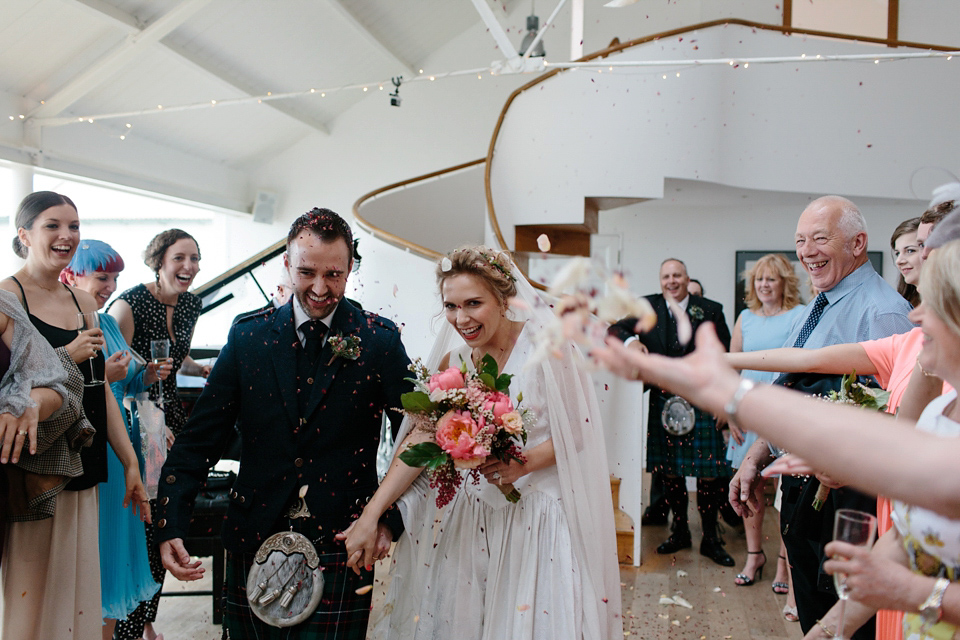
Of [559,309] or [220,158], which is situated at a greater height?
[220,158]

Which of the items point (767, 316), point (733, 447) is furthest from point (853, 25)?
point (733, 447)

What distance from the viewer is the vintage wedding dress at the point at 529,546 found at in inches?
80.2

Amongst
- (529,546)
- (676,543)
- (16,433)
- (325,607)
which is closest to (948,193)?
(529,546)

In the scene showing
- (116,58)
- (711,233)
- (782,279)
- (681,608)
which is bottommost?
(681,608)

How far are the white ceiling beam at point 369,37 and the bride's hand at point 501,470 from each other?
7712mm

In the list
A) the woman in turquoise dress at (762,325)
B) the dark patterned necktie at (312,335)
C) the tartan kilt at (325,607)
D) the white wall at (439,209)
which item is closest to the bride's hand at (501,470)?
the tartan kilt at (325,607)

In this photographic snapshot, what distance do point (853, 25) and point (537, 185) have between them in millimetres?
4562

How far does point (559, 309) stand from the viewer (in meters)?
0.89

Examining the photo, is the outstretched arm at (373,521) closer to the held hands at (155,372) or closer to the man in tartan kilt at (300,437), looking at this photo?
the man in tartan kilt at (300,437)

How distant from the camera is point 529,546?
2098mm

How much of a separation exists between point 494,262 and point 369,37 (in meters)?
7.95

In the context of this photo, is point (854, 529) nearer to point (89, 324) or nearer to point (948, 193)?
point (948, 193)

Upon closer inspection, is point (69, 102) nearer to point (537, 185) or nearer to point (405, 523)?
point (537, 185)

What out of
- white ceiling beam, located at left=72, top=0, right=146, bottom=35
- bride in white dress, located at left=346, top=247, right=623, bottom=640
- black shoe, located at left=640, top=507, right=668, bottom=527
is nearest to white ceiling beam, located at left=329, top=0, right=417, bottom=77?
white ceiling beam, located at left=72, top=0, right=146, bottom=35
